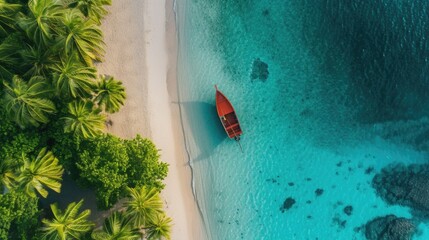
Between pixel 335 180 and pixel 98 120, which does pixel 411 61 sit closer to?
pixel 335 180

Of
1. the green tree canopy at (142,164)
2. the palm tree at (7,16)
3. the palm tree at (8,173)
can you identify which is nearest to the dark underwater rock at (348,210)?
the green tree canopy at (142,164)

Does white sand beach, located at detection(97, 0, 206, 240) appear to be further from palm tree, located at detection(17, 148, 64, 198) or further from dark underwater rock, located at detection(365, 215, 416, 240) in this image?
dark underwater rock, located at detection(365, 215, 416, 240)

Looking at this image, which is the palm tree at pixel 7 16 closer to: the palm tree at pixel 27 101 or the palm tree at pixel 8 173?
the palm tree at pixel 27 101

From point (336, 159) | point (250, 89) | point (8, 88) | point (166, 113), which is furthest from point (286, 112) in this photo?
point (8, 88)

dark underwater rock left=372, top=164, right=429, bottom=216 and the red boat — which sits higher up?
the red boat

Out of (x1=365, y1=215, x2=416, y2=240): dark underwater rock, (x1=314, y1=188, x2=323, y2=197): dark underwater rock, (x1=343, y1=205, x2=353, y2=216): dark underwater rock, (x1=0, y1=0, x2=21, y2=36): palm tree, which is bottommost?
(x1=365, y1=215, x2=416, y2=240): dark underwater rock

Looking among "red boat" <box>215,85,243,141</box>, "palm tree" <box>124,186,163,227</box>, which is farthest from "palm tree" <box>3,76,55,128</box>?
"red boat" <box>215,85,243,141</box>
